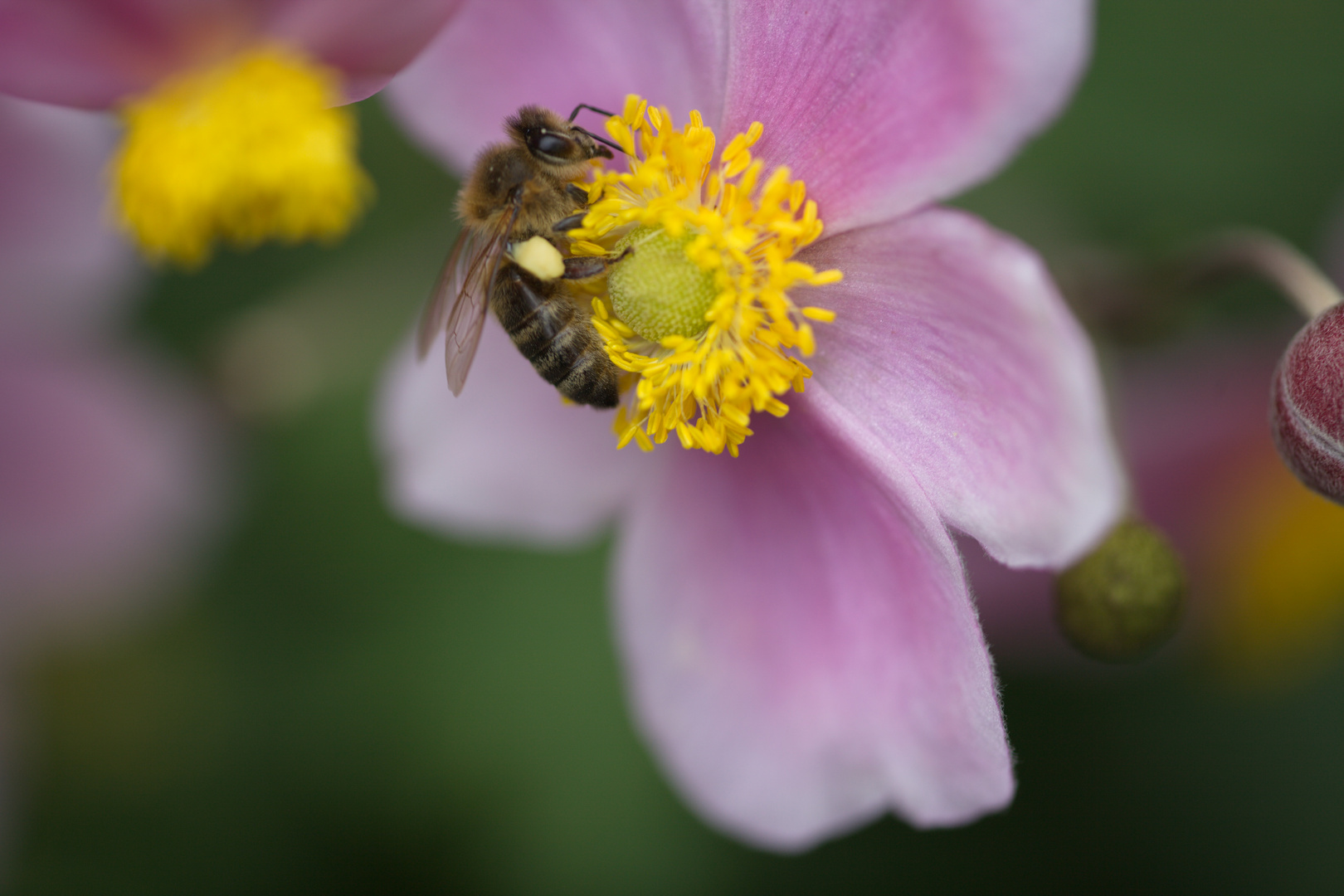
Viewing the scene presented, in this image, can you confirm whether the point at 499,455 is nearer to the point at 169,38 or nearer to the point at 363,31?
the point at 363,31

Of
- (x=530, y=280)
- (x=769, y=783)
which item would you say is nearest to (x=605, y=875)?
(x=769, y=783)

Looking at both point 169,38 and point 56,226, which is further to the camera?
point 56,226

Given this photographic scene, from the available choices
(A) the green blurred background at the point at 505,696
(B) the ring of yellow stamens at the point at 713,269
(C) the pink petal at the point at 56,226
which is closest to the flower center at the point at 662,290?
(B) the ring of yellow stamens at the point at 713,269

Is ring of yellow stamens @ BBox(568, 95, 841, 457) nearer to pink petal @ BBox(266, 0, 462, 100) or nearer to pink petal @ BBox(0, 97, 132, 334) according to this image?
pink petal @ BBox(266, 0, 462, 100)

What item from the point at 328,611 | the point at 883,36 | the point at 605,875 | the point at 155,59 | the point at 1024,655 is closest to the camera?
the point at 883,36

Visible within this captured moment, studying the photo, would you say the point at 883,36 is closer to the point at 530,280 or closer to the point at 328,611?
the point at 530,280

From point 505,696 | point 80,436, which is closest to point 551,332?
point 505,696
